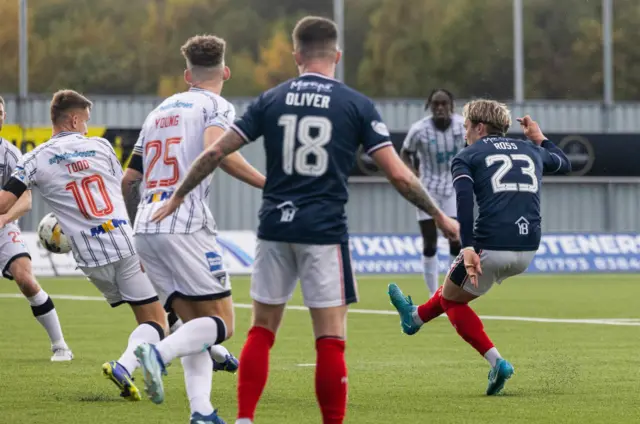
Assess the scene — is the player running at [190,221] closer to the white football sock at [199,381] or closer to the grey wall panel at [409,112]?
the white football sock at [199,381]

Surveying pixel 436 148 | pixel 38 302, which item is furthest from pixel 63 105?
pixel 436 148

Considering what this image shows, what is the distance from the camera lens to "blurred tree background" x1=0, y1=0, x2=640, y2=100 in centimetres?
3097

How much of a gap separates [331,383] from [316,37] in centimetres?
163

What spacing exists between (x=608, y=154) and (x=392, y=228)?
17.2 ft

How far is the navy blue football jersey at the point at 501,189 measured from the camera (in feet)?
29.0

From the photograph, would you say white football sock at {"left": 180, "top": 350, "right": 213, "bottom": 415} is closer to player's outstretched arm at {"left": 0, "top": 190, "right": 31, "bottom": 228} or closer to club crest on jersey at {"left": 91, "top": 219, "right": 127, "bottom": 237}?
club crest on jersey at {"left": 91, "top": 219, "right": 127, "bottom": 237}

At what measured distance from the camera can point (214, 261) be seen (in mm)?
7277

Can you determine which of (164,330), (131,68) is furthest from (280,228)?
(131,68)

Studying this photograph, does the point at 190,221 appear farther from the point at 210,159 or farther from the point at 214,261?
the point at 210,159

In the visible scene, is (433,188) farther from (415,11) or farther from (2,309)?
(415,11)

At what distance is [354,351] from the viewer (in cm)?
1162

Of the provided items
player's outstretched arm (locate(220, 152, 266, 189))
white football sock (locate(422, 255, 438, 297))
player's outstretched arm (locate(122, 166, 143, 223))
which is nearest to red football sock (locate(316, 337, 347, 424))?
player's outstretched arm (locate(220, 152, 266, 189))

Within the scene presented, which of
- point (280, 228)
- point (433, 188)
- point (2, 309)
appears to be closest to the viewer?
point (280, 228)

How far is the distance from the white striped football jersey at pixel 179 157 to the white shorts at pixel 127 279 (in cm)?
152
